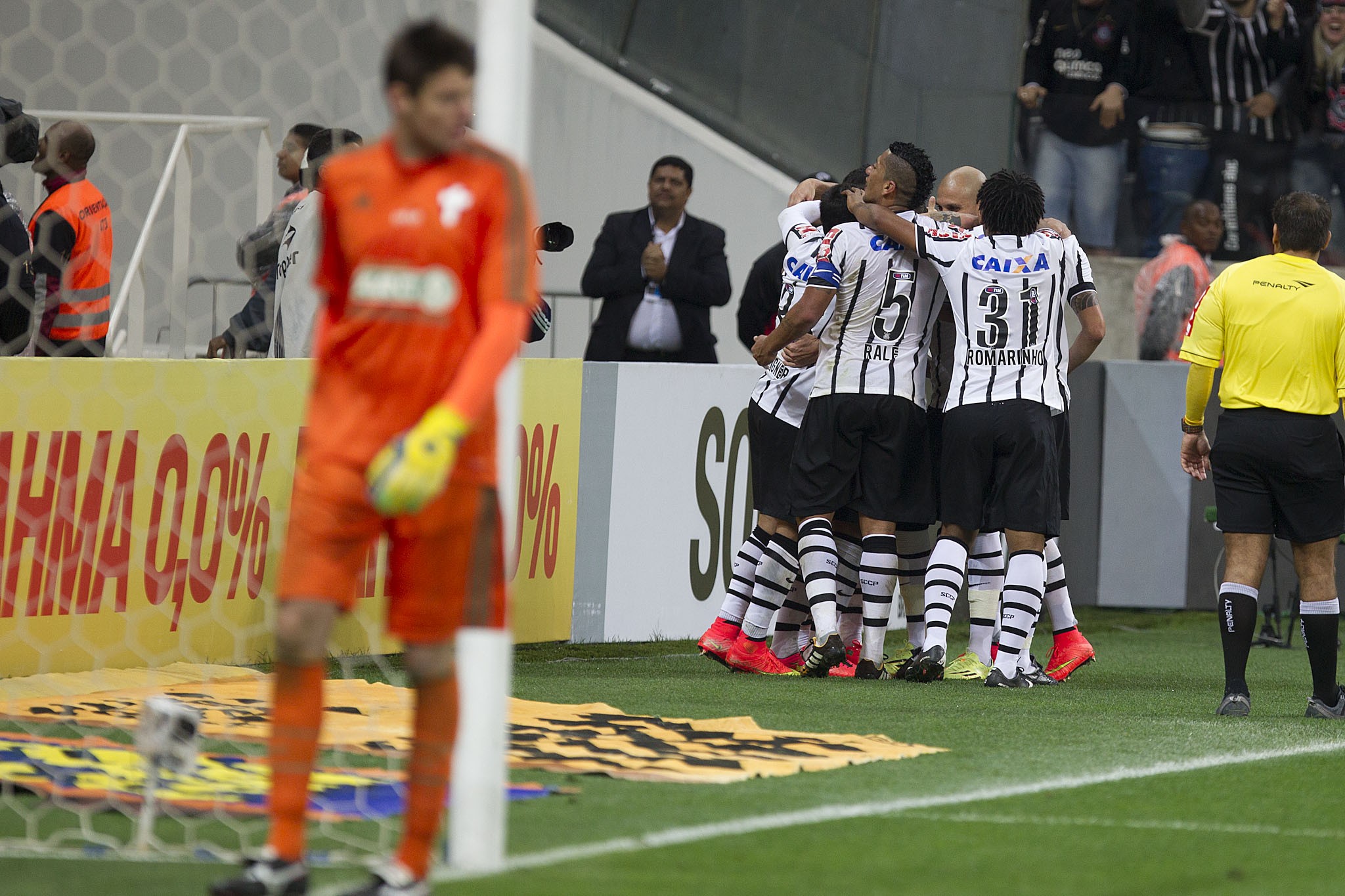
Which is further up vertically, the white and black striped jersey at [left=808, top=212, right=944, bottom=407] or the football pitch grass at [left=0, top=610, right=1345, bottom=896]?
the white and black striped jersey at [left=808, top=212, right=944, bottom=407]

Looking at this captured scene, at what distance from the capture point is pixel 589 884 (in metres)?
3.72

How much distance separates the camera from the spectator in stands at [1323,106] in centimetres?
1348

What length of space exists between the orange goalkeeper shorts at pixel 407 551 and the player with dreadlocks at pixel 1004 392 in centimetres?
441

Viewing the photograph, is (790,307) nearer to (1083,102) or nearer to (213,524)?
(213,524)

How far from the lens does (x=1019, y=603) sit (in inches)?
307

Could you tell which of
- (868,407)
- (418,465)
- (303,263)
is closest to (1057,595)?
(868,407)

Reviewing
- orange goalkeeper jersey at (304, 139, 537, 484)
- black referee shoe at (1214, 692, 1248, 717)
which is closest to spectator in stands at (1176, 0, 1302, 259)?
black referee shoe at (1214, 692, 1248, 717)

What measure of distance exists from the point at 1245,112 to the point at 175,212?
775cm

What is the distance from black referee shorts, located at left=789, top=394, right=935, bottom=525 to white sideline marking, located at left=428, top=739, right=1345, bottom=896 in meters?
2.29

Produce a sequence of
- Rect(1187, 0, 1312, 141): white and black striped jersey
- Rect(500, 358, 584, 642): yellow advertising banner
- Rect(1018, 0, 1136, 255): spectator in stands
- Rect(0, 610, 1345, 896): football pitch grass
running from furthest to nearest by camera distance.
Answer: Rect(1187, 0, 1312, 141): white and black striped jersey < Rect(1018, 0, 1136, 255): spectator in stands < Rect(500, 358, 584, 642): yellow advertising banner < Rect(0, 610, 1345, 896): football pitch grass

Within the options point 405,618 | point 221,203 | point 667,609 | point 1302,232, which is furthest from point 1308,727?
point 221,203

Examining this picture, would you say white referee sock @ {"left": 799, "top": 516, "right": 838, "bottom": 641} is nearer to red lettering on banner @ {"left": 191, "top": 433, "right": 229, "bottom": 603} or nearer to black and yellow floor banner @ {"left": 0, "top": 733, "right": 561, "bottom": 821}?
red lettering on banner @ {"left": 191, "top": 433, "right": 229, "bottom": 603}

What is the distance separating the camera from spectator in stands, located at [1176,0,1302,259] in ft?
43.9

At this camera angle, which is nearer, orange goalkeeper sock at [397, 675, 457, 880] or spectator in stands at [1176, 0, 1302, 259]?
orange goalkeeper sock at [397, 675, 457, 880]
